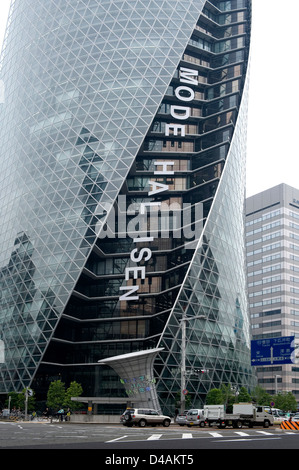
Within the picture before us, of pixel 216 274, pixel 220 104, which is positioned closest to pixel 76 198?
pixel 216 274

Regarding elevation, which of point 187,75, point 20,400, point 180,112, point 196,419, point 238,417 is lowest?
point 20,400

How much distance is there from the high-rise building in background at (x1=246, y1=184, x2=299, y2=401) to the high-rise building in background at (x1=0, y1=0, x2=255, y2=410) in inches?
2617

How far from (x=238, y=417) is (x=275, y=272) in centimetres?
11734

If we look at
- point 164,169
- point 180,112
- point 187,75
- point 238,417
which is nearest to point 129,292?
point 164,169

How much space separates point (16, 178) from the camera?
96000 millimetres

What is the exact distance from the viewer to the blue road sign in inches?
2608

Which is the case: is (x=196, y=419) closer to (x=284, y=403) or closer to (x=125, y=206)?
(x=125, y=206)

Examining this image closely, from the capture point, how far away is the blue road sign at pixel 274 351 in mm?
66250

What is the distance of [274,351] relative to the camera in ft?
224

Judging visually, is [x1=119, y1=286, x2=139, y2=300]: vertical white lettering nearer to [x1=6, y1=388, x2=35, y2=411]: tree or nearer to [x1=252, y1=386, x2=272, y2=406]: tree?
[x1=6, y1=388, x2=35, y2=411]: tree

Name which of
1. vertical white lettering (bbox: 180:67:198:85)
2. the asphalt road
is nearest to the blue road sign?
the asphalt road

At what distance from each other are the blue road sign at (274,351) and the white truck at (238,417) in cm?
1602

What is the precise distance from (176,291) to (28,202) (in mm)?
28590

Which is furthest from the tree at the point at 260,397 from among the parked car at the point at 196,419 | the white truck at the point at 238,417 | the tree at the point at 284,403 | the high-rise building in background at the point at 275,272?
the high-rise building in background at the point at 275,272
